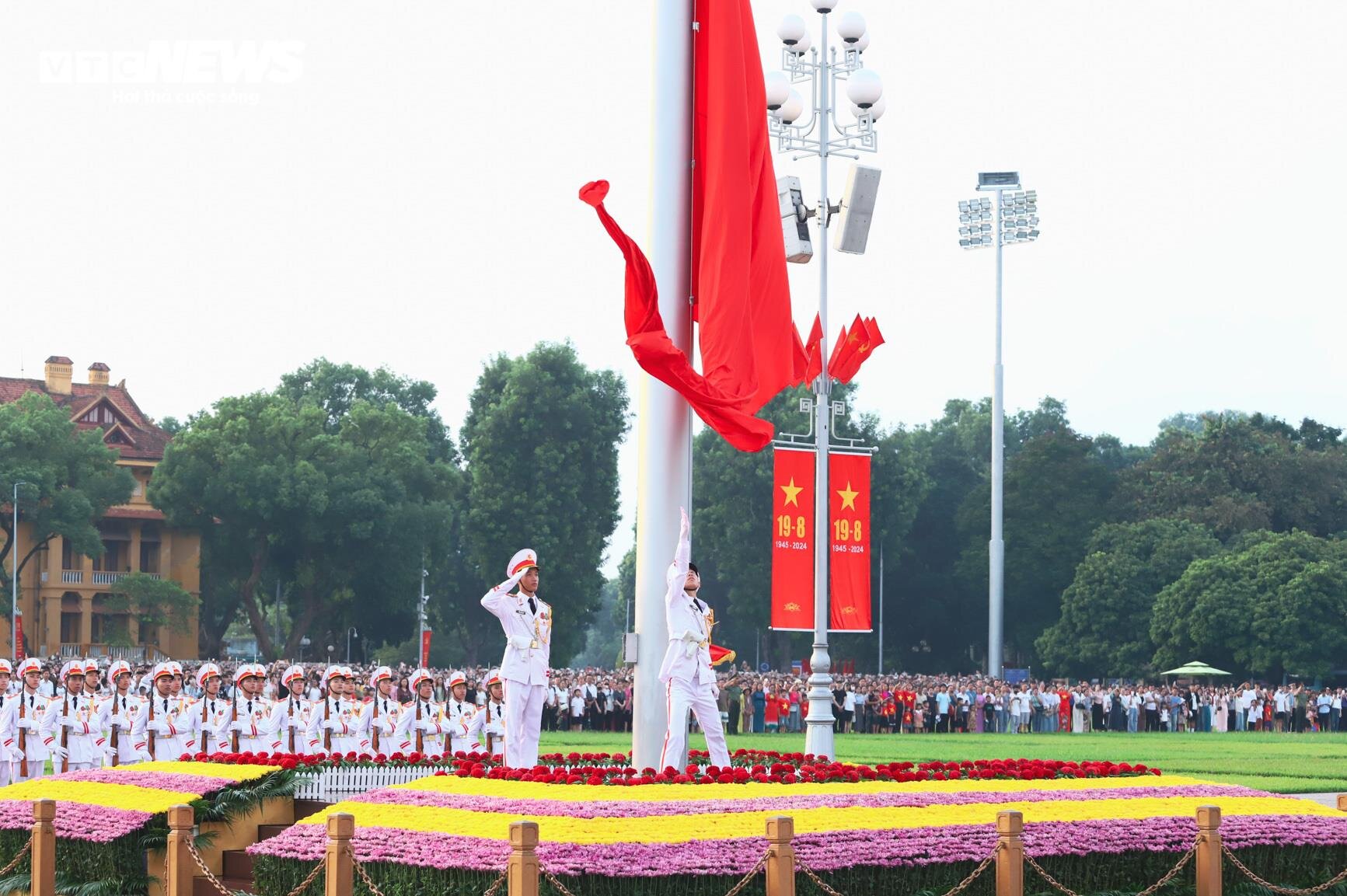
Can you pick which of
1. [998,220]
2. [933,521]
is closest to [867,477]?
[998,220]

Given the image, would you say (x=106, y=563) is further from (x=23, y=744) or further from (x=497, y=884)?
(x=497, y=884)

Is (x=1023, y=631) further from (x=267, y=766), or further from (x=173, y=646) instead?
(x=267, y=766)

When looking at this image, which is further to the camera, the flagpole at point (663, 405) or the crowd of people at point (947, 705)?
the crowd of people at point (947, 705)

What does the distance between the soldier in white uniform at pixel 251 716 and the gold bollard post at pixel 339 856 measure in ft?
29.1

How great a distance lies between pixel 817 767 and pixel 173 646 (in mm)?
58122

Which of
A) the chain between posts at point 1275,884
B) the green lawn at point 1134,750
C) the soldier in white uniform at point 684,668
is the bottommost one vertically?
the green lawn at point 1134,750

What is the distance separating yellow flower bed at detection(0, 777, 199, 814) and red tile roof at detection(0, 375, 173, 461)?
2304 inches

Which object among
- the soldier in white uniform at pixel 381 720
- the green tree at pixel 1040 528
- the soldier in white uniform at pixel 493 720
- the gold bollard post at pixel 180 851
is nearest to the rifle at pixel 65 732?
the soldier in white uniform at pixel 381 720

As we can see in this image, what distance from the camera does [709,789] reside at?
12.6m

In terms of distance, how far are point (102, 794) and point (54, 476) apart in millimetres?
50734

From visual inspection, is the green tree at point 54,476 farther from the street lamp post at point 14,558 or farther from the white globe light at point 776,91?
the white globe light at point 776,91

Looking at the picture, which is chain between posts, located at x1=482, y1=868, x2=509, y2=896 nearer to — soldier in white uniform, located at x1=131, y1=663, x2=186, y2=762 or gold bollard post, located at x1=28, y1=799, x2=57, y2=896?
gold bollard post, located at x1=28, y1=799, x2=57, y2=896

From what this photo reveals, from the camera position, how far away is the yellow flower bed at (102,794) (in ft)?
45.7

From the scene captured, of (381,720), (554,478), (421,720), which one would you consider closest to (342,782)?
(421,720)
